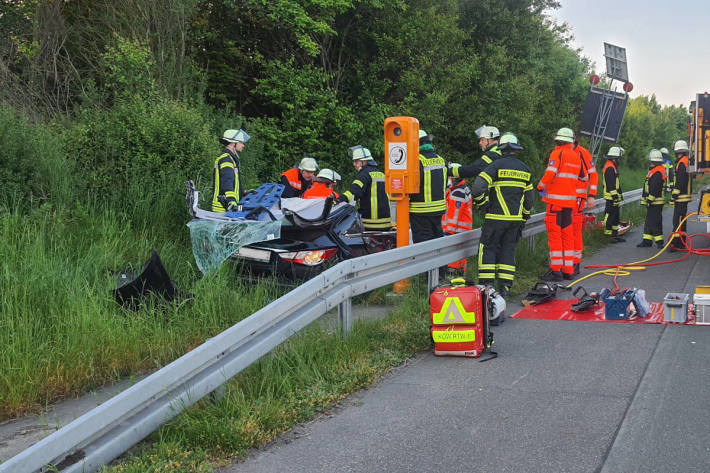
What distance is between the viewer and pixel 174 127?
10.1 metres

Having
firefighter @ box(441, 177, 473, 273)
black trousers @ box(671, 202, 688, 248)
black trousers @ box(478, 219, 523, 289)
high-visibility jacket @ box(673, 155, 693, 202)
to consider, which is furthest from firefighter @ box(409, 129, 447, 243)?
high-visibility jacket @ box(673, 155, 693, 202)

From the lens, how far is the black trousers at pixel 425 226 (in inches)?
375

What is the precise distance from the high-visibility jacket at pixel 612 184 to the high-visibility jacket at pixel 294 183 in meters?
7.03

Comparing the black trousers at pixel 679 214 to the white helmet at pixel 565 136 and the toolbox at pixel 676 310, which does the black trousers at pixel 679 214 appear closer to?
the white helmet at pixel 565 136

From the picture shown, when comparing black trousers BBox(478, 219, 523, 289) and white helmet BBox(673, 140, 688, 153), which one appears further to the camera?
white helmet BBox(673, 140, 688, 153)

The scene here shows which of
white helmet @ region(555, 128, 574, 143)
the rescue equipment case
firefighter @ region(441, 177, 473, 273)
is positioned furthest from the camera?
firefighter @ region(441, 177, 473, 273)

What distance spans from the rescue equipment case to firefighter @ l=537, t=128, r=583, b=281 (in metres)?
4.16

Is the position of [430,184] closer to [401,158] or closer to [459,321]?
[401,158]

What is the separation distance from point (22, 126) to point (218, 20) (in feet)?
30.4

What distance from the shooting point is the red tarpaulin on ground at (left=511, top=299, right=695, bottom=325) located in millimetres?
7164

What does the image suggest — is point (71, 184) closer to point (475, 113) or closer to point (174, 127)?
point (174, 127)

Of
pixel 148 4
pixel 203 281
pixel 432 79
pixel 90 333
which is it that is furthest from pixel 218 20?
pixel 90 333

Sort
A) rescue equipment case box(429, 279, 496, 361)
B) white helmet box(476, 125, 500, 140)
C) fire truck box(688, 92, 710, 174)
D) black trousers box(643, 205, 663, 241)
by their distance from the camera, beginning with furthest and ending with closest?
black trousers box(643, 205, 663, 241)
fire truck box(688, 92, 710, 174)
white helmet box(476, 125, 500, 140)
rescue equipment case box(429, 279, 496, 361)

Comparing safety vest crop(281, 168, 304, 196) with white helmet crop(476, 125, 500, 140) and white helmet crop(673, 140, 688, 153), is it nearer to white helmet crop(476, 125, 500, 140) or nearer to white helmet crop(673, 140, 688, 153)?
white helmet crop(476, 125, 500, 140)
